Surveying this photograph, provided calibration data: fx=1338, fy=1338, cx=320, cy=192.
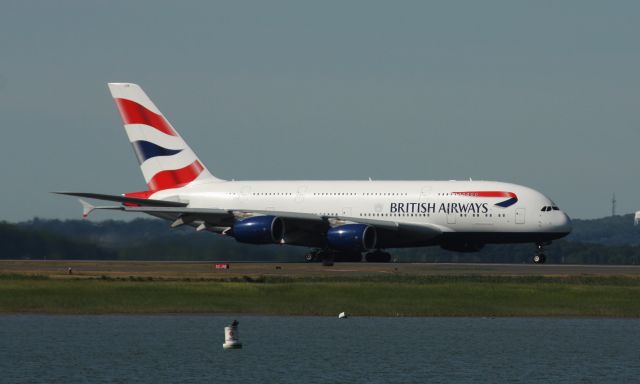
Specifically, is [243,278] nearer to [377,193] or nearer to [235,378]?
[377,193]

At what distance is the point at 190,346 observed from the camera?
1551 inches

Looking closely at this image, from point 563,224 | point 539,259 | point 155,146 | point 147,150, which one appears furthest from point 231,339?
point 147,150

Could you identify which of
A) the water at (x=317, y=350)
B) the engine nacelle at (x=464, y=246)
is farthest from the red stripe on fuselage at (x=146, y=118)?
the water at (x=317, y=350)

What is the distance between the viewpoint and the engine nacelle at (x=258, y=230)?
244ft

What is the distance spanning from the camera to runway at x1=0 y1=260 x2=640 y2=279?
63.0 meters

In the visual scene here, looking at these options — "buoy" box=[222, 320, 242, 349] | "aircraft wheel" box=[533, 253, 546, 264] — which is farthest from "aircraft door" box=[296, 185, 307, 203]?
"buoy" box=[222, 320, 242, 349]

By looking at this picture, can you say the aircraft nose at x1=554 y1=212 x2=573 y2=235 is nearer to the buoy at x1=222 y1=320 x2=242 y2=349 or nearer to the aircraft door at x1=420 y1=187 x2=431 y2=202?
the aircraft door at x1=420 y1=187 x2=431 y2=202

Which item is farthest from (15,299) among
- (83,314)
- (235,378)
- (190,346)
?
(235,378)

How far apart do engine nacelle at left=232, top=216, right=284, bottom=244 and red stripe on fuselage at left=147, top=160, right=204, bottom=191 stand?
31.9ft

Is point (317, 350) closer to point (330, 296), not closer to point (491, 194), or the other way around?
point (330, 296)

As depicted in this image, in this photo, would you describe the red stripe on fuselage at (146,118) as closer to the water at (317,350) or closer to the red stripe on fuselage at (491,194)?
the red stripe on fuselage at (491,194)

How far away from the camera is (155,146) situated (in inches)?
3334

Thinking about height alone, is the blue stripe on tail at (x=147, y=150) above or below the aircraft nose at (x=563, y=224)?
above

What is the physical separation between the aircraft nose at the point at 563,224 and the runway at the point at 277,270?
2872 millimetres
